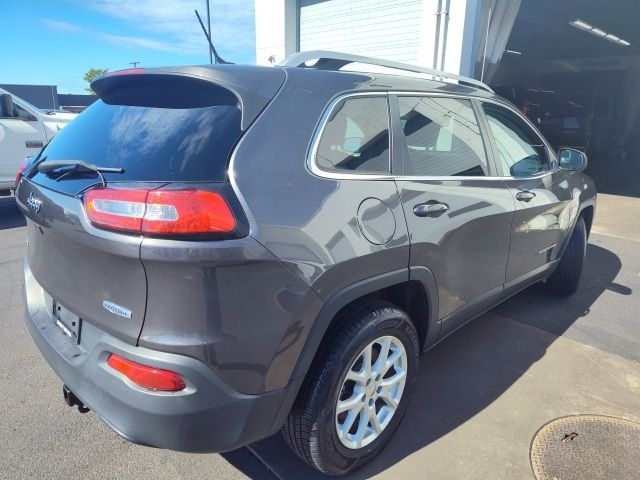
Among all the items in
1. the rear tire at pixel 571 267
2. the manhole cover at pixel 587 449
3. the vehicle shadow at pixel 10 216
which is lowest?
the vehicle shadow at pixel 10 216

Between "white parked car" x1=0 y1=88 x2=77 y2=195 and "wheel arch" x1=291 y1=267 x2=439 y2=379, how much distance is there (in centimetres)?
708

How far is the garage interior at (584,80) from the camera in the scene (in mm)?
14141

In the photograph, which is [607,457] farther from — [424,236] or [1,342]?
[1,342]

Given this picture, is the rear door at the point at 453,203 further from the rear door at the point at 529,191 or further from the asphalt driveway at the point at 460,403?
the asphalt driveway at the point at 460,403

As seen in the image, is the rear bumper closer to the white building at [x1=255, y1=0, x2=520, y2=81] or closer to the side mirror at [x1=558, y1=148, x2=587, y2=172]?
the side mirror at [x1=558, y1=148, x2=587, y2=172]

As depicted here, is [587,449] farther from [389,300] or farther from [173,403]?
[173,403]

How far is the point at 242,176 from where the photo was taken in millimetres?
1641

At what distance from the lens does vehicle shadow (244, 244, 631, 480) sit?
2350mm

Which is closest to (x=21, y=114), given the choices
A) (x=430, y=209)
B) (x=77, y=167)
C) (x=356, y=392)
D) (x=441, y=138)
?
(x=77, y=167)

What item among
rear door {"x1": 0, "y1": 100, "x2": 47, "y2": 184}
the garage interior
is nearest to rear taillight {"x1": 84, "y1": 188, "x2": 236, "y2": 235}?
rear door {"x1": 0, "y1": 100, "x2": 47, "y2": 184}

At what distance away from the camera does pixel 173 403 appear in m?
1.60

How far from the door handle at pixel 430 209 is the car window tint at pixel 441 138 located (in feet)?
0.55

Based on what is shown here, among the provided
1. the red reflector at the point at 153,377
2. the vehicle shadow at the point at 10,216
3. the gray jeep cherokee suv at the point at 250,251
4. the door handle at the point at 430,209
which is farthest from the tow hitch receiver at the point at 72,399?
the vehicle shadow at the point at 10,216

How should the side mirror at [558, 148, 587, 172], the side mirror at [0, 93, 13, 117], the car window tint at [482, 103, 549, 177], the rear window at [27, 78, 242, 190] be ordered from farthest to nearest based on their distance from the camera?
the side mirror at [0, 93, 13, 117], the side mirror at [558, 148, 587, 172], the car window tint at [482, 103, 549, 177], the rear window at [27, 78, 242, 190]
